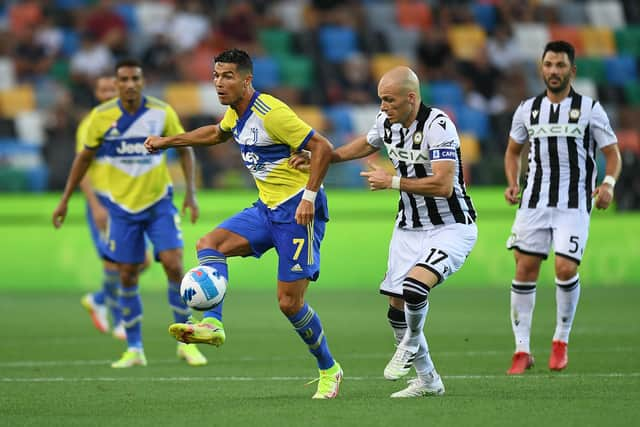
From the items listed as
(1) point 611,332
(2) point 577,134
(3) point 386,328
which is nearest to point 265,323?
(3) point 386,328

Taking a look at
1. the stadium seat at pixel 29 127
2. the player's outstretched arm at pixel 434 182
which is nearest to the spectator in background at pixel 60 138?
the stadium seat at pixel 29 127

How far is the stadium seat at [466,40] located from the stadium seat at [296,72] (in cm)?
298

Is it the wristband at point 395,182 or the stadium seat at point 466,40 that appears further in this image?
the stadium seat at point 466,40

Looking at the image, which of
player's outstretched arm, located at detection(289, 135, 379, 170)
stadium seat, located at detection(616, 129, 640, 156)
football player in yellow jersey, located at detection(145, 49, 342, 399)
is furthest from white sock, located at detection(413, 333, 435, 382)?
stadium seat, located at detection(616, 129, 640, 156)

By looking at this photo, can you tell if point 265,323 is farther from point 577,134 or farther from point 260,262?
point 577,134

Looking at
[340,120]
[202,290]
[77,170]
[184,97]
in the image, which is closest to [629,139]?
[340,120]

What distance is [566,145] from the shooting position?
9352 millimetres

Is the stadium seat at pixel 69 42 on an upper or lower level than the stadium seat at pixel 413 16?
lower

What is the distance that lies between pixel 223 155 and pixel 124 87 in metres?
7.56

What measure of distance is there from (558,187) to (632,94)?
14.2 m

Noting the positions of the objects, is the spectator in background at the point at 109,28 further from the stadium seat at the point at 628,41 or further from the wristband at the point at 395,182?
the wristband at the point at 395,182

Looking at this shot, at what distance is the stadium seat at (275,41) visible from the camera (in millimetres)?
22812

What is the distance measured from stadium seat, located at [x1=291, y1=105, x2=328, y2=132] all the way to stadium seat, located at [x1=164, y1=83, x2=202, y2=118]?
1621 millimetres

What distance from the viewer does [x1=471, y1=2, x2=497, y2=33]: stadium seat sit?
24547mm
